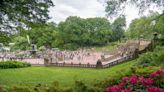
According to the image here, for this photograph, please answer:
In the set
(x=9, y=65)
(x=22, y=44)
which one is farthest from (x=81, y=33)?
(x=9, y=65)

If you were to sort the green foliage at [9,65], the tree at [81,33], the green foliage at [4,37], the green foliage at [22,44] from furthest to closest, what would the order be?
the green foliage at [22,44] < the tree at [81,33] < the green foliage at [9,65] < the green foliage at [4,37]

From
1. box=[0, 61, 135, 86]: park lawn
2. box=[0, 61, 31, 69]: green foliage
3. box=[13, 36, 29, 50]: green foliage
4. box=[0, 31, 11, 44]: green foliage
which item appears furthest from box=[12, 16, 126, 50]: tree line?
box=[0, 31, 11, 44]: green foliage

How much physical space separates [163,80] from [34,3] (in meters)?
15.6

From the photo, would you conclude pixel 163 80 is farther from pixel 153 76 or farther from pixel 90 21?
pixel 90 21

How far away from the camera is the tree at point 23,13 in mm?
21578

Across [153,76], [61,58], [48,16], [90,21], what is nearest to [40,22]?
[48,16]

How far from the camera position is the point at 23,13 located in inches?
873

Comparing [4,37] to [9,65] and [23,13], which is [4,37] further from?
[9,65]

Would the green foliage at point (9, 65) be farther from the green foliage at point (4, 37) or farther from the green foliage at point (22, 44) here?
the green foliage at point (22, 44)

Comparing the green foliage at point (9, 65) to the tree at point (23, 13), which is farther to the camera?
the green foliage at point (9, 65)

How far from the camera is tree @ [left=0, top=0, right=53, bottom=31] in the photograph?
21.6m

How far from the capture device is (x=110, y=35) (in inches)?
4259

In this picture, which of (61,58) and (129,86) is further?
(61,58)

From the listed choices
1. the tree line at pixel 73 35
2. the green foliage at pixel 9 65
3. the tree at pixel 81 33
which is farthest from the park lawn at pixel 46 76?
the tree at pixel 81 33
